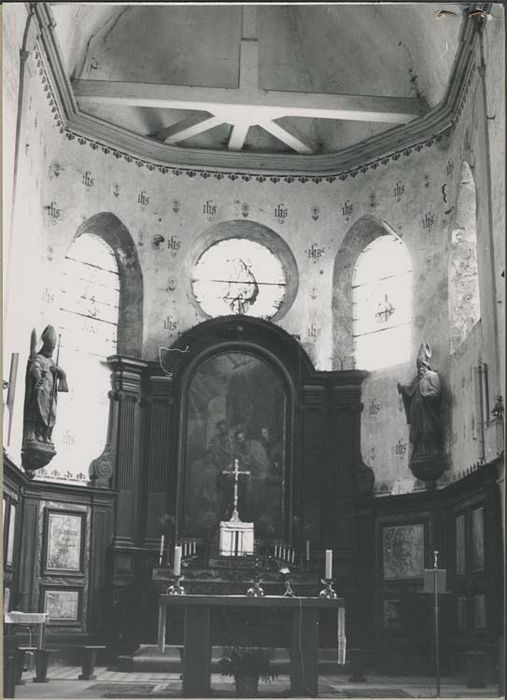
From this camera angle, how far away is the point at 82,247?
13570mm

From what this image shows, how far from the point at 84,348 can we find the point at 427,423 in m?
4.31

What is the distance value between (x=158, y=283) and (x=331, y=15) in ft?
13.7

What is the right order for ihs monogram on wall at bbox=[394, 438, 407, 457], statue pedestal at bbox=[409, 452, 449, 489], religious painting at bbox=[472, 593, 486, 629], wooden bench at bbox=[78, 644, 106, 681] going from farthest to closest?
ihs monogram on wall at bbox=[394, 438, 407, 457], statue pedestal at bbox=[409, 452, 449, 489], religious painting at bbox=[472, 593, 486, 629], wooden bench at bbox=[78, 644, 106, 681]

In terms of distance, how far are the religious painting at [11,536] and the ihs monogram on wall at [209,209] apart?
4946 millimetres

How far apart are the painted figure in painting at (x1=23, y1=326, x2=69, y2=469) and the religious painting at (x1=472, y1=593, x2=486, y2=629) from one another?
484 cm

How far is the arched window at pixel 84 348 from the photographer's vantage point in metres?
12.6

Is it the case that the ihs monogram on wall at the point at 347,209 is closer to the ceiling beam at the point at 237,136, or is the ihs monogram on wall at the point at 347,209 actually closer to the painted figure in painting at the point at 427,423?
the ceiling beam at the point at 237,136

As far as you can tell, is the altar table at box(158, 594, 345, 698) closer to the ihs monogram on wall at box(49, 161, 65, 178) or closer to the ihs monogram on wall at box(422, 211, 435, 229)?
the ihs monogram on wall at box(422, 211, 435, 229)

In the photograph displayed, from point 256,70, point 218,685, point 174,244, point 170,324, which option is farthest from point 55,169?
point 218,685

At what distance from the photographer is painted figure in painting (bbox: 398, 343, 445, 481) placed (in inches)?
482

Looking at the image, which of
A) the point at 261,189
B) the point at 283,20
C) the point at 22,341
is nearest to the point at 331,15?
the point at 283,20

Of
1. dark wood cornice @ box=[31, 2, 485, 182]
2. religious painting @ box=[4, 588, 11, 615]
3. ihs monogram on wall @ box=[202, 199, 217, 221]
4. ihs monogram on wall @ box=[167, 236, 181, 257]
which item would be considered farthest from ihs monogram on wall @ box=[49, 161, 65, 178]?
religious painting @ box=[4, 588, 11, 615]

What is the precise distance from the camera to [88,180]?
13305 mm

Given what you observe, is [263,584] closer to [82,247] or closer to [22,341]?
[22,341]
